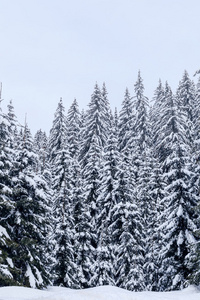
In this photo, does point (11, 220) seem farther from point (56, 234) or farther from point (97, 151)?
point (97, 151)

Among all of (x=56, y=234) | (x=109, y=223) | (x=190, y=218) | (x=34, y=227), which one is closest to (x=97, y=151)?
(x=109, y=223)

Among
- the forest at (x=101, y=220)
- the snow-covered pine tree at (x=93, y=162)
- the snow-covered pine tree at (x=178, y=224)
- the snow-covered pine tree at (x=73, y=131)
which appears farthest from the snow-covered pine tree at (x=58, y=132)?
the snow-covered pine tree at (x=178, y=224)

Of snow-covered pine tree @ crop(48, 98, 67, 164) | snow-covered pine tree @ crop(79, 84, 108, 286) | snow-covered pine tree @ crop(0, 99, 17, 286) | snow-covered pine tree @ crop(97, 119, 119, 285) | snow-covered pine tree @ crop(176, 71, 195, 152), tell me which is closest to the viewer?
snow-covered pine tree @ crop(0, 99, 17, 286)

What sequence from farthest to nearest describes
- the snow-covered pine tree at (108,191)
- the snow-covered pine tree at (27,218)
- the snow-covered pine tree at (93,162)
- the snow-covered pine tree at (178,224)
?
the snow-covered pine tree at (108,191), the snow-covered pine tree at (93,162), the snow-covered pine tree at (178,224), the snow-covered pine tree at (27,218)

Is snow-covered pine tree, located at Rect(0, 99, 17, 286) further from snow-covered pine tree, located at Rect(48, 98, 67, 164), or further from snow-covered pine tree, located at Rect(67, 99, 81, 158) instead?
snow-covered pine tree, located at Rect(48, 98, 67, 164)

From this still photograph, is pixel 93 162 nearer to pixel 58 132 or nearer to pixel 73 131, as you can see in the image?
pixel 73 131

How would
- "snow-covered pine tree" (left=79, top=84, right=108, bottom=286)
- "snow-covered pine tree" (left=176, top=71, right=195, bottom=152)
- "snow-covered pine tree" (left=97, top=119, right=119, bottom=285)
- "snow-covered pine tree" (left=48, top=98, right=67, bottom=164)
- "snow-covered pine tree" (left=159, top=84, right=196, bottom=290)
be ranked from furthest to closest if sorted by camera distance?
"snow-covered pine tree" (left=176, top=71, right=195, bottom=152) → "snow-covered pine tree" (left=48, top=98, right=67, bottom=164) → "snow-covered pine tree" (left=97, top=119, right=119, bottom=285) → "snow-covered pine tree" (left=79, top=84, right=108, bottom=286) → "snow-covered pine tree" (left=159, top=84, right=196, bottom=290)

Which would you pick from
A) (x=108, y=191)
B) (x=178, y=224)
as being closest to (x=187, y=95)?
(x=108, y=191)

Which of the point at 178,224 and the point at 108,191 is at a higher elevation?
the point at 108,191

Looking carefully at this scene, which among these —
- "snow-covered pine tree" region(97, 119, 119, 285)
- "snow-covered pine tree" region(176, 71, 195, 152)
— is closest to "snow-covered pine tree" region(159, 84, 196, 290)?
"snow-covered pine tree" region(97, 119, 119, 285)

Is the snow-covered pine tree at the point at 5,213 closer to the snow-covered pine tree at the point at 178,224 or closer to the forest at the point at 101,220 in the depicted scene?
the forest at the point at 101,220

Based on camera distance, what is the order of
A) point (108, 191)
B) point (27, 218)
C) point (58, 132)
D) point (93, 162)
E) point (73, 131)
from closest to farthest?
point (27, 218), point (108, 191), point (93, 162), point (73, 131), point (58, 132)

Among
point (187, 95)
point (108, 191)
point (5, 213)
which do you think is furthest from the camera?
point (187, 95)

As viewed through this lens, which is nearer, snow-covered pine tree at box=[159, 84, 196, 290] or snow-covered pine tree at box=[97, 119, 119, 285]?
snow-covered pine tree at box=[159, 84, 196, 290]
